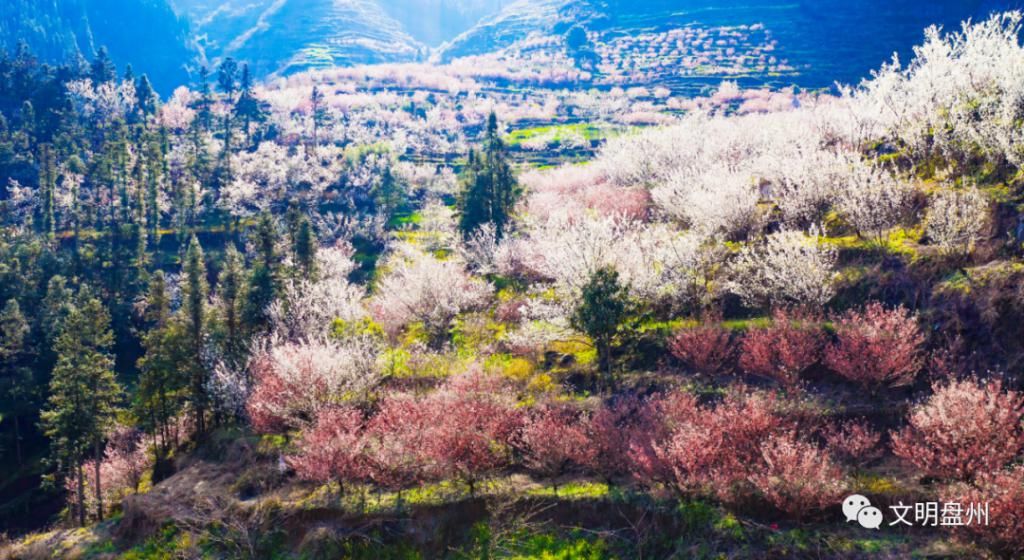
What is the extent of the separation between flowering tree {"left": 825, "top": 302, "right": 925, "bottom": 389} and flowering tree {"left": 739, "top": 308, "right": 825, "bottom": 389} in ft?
3.72

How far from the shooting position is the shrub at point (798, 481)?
2102 centimetres

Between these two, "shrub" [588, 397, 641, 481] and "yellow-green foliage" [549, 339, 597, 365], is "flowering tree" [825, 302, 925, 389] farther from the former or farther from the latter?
"yellow-green foliage" [549, 339, 597, 365]

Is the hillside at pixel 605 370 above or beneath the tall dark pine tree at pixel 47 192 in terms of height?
beneath

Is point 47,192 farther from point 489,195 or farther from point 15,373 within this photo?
point 489,195

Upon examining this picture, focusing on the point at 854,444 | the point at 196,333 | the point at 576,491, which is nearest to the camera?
the point at 854,444

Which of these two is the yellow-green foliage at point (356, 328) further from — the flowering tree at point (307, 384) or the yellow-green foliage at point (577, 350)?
the yellow-green foliage at point (577, 350)

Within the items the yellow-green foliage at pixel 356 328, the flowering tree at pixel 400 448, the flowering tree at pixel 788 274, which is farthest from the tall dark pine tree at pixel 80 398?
the flowering tree at pixel 788 274

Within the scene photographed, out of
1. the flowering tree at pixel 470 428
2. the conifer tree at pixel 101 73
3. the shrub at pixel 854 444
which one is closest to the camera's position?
the shrub at pixel 854 444

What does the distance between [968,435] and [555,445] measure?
14768 millimetres

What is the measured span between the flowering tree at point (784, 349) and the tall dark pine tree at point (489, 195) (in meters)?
37.1

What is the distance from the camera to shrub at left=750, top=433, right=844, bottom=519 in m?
21.0

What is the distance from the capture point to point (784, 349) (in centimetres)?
2739

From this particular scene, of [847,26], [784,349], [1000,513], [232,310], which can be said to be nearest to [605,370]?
[784,349]

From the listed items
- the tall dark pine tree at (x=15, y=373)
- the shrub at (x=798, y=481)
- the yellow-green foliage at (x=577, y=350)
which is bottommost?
the tall dark pine tree at (x=15, y=373)
